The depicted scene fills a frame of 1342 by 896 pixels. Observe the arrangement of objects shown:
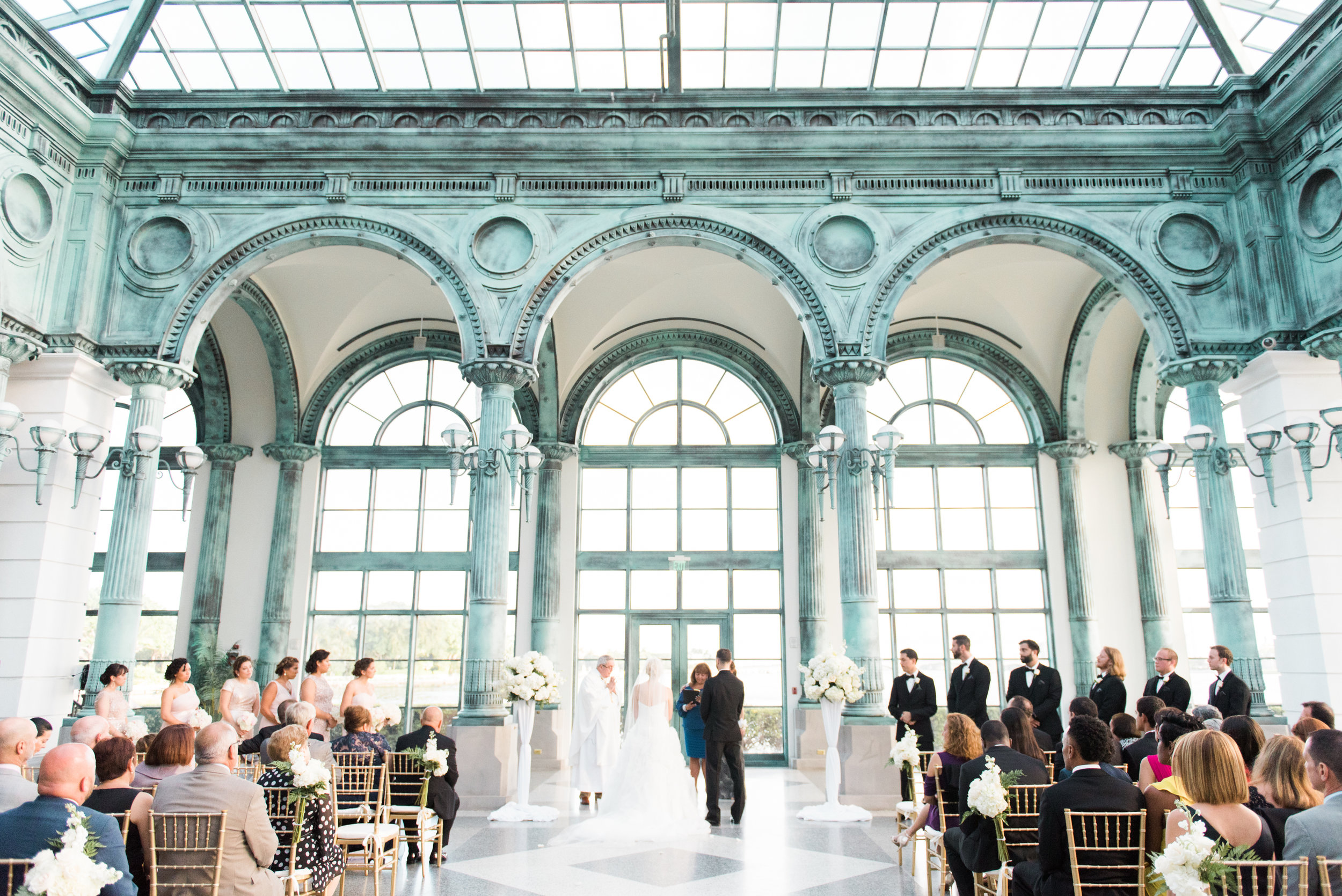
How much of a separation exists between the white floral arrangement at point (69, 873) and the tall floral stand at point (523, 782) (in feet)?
20.9

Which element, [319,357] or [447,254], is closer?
[447,254]

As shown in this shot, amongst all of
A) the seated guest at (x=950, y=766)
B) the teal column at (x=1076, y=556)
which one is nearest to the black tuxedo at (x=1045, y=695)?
the seated guest at (x=950, y=766)

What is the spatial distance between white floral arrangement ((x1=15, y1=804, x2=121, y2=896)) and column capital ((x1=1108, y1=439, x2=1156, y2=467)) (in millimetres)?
15398

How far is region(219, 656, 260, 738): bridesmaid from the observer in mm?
8195

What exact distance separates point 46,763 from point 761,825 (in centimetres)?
669

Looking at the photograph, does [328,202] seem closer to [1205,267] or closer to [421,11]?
[421,11]

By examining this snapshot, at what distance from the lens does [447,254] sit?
435 inches

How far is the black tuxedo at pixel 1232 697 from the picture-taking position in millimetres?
7898

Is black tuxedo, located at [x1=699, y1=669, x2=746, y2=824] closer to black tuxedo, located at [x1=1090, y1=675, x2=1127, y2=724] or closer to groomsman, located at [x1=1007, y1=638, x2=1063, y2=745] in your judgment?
groomsman, located at [x1=1007, y1=638, x2=1063, y2=745]

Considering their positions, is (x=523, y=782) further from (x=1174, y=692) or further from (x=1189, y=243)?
(x=1189, y=243)

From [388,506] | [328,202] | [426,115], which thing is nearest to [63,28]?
[328,202]

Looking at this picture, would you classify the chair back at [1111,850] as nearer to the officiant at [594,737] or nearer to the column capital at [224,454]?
the officiant at [594,737]

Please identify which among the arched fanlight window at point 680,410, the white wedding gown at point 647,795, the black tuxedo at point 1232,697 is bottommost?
the white wedding gown at point 647,795

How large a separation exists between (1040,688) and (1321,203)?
6.27 meters
